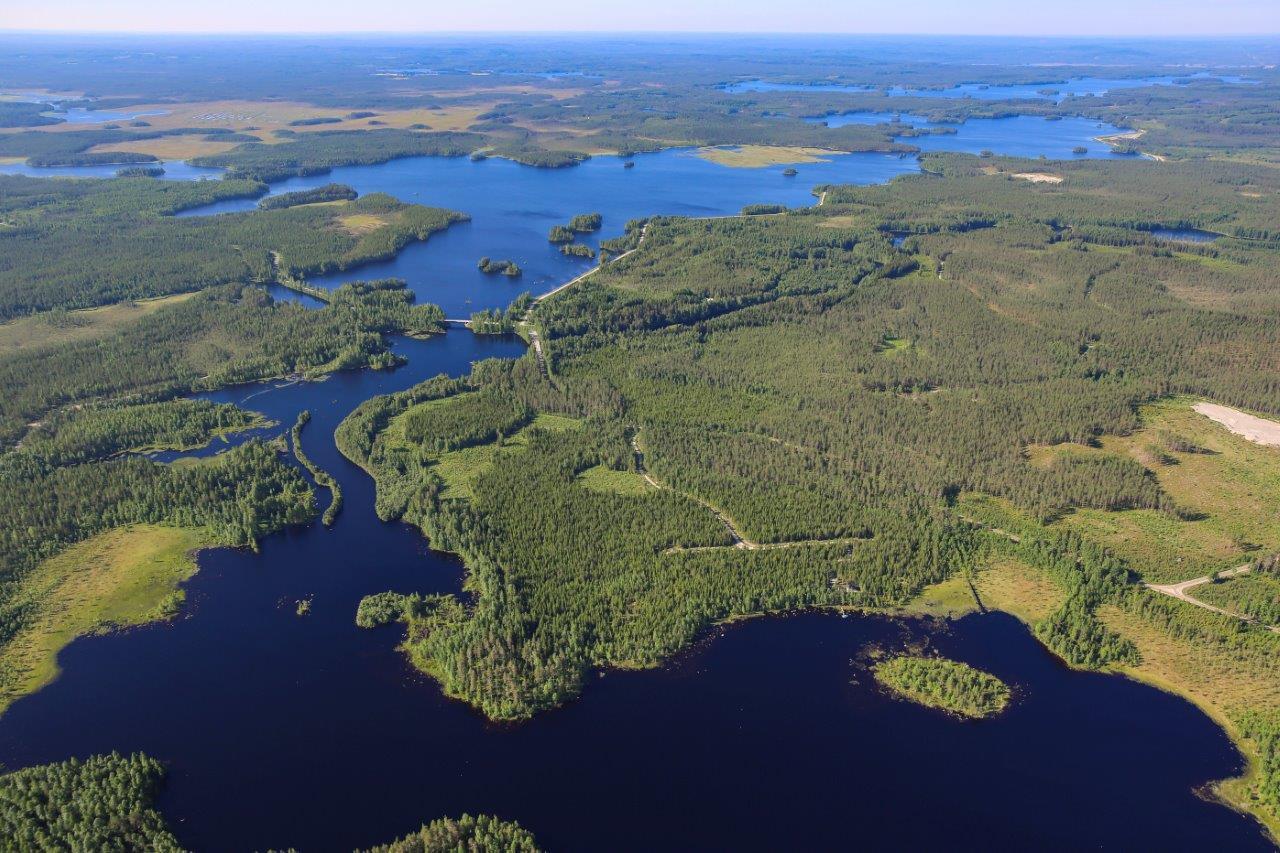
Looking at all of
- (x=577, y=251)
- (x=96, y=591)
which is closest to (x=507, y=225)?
(x=577, y=251)

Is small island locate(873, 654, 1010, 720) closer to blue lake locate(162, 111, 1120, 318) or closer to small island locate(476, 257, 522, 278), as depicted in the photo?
blue lake locate(162, 111, 1120, 318)

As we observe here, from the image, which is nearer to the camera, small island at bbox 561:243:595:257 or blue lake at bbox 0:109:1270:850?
blue lake at bbox 0:109:1270:850

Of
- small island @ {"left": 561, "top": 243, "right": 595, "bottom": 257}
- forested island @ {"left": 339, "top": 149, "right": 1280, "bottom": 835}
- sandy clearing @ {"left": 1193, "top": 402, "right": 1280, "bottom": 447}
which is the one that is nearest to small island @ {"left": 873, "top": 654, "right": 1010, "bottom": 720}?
forested island @ {"left": 339, "top": 149, "right": 1280, "bottom": 835}

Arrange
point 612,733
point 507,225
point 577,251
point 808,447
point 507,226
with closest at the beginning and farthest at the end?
point 612,733
point 808,447
point 577,251
point 507,226
point 507,225

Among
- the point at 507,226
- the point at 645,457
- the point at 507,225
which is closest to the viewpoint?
the point at 645,457

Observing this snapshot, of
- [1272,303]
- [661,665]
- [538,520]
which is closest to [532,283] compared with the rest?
[538,520]

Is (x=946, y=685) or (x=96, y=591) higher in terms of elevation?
(x=96, y=591)

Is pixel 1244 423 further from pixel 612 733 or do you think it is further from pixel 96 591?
pixel 96 591

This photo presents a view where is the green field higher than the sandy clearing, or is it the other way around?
the sandy clearing
